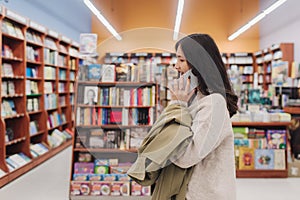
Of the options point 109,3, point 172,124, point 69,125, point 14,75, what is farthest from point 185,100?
→ point 109,3

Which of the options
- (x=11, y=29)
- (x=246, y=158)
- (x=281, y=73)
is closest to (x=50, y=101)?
(x=11, y=29)

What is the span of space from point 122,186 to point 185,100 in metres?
3.09

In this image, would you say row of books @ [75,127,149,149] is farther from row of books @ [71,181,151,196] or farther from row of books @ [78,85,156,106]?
row of books @ [71,181,151,196]

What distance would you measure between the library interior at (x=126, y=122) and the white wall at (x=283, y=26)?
1.16 ft

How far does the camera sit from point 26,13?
614 centimetres

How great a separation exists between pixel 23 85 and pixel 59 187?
1.81 m

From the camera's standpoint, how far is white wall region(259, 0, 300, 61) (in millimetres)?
8609

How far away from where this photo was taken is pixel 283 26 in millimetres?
9664

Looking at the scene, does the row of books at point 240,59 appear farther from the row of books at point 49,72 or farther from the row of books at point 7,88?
the row of books at point 7,88

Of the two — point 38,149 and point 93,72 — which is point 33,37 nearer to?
point 38,149

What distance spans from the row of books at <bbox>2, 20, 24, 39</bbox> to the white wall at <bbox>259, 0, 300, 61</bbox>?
6.34 metres

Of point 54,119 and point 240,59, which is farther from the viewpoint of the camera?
point 240,59

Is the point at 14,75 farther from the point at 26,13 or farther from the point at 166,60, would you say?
the point at 166,60

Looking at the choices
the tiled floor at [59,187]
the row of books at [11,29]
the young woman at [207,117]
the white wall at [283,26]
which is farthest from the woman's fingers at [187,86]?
the white wall at [283,26]
